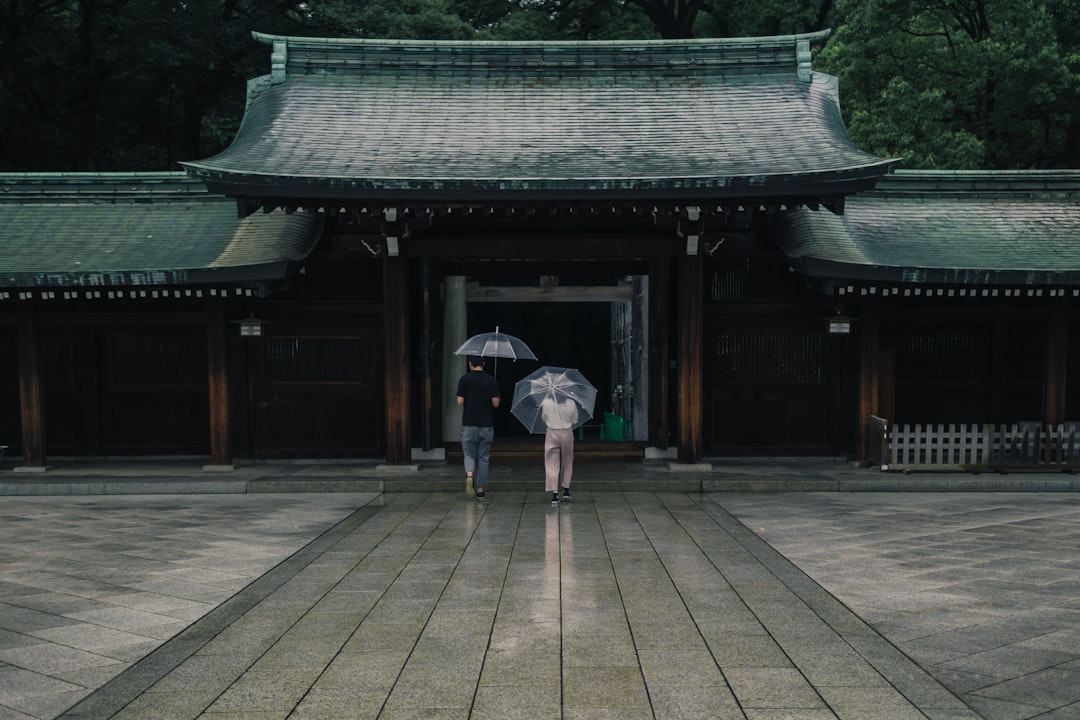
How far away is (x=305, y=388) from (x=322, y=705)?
1102 centimetres

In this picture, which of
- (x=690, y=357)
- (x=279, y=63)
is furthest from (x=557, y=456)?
(x=279, y=63)

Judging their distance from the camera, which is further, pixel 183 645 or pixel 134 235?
pixel 134 235

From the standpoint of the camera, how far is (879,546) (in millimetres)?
9445

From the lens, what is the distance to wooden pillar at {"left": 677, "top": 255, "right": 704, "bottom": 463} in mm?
14258

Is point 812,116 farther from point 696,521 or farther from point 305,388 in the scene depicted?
point 305,388

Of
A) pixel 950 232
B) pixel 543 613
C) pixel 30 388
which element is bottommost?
pixel 543 613

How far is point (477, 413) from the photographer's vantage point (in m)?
12.3

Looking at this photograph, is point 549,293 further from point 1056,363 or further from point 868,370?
point 1056,363

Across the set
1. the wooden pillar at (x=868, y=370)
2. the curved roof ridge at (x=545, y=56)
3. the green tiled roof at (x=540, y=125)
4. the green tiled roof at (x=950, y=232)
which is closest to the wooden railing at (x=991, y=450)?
the wooden pillar at (x=868, y=370)

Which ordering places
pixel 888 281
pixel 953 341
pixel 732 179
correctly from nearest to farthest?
pixel 732 179, pixel 888 281, pixel 953 341

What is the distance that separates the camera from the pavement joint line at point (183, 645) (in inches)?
206

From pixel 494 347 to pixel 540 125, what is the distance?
4.98 m

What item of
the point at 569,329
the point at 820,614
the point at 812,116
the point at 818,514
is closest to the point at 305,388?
the point at 818,514

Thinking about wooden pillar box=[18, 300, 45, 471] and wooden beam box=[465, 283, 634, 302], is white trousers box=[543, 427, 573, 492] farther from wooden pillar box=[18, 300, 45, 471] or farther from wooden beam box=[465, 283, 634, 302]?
wooden pillar box=[18, 300, 45, 471]
